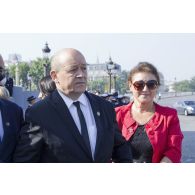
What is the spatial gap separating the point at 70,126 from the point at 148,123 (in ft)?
3.04

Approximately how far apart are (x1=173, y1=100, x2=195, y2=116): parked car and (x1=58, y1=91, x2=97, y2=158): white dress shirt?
21796 millimetres

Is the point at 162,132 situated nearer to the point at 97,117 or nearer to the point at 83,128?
the point at 97,117

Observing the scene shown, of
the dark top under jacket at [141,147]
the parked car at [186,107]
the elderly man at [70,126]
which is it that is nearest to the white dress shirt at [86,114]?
the elderly man at [70,126]

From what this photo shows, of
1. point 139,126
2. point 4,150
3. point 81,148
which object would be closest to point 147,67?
point 139,126

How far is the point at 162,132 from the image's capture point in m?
3.00

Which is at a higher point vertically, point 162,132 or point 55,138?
point 55,138

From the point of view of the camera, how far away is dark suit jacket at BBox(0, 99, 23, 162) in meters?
2.29

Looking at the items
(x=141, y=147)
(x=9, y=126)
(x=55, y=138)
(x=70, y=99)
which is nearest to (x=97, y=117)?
(x=70, y=99)

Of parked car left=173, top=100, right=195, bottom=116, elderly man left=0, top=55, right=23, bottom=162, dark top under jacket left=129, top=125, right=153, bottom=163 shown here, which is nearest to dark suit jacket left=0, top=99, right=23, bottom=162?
elderly man left=0, top=55, right=23, bottom=162

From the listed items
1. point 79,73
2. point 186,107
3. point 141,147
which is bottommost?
point 186,107

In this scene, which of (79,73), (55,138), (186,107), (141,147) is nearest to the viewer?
(55,138)

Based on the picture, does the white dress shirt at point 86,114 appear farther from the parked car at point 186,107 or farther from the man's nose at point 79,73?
the parked car at point 186,107

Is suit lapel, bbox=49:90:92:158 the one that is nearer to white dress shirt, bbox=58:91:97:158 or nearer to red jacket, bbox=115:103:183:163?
white dress shirt, bbox=58:91:97:158
